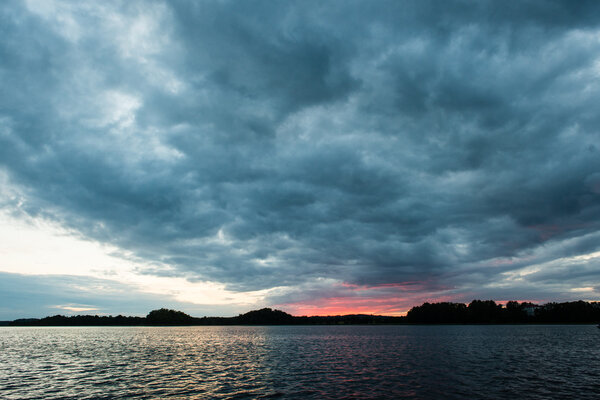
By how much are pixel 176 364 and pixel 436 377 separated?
141ft

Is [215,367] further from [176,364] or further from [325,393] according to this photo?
[325,393]

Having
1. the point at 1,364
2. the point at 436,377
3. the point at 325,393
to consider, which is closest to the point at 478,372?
the point at 436,377

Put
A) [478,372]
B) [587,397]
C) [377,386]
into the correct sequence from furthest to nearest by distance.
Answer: [478,372], [377,386], [587,397]

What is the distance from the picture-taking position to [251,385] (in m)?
41.8

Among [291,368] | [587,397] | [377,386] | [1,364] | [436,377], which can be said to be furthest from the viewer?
[1,364]

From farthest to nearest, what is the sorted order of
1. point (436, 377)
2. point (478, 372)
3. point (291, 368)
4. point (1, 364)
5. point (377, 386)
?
point (1, 364), point (291, 368), point (478, 372), point (436, 377), point (377, 386)

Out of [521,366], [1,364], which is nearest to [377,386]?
[521,366]

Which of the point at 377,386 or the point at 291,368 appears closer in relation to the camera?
the point at 377,386

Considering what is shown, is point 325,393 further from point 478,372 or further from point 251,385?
point 478,372

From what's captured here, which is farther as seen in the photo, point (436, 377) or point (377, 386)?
point (436, 377)

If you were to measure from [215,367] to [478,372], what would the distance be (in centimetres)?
4086

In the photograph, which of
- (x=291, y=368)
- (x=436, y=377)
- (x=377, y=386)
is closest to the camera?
(x=377, y=386)

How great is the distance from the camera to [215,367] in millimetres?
58094

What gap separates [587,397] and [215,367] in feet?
162
